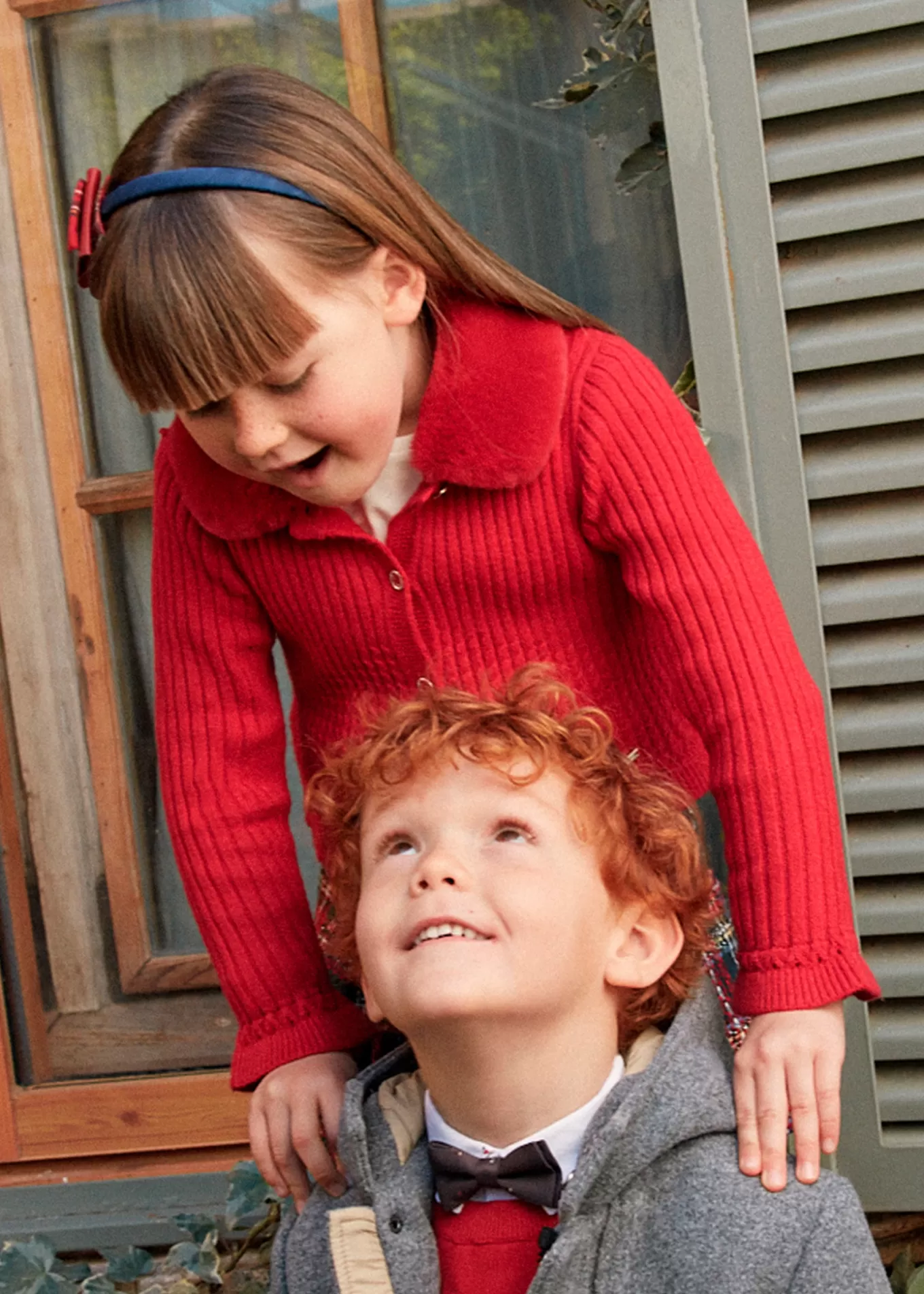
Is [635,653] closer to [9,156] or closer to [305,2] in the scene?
[305,2]

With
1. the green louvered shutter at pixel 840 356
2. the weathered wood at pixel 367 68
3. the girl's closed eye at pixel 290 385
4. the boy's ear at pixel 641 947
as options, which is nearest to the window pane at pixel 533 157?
the weathered wood at pixel 367 68

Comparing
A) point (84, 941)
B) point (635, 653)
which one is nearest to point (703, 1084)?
point (635, 653)

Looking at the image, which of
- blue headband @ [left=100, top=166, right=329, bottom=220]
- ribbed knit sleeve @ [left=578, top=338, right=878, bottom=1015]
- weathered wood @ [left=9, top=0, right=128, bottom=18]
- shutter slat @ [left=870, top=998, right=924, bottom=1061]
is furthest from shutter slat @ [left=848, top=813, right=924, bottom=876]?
weathered wood @ [left=9, top=0, right=128, bottom=18]

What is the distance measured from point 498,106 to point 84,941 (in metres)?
1.53

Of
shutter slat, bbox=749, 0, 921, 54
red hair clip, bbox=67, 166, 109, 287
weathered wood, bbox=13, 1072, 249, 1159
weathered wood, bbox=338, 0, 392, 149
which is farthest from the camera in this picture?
weathered wood, bbox=13, 1072, 249, 1159

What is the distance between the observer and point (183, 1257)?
2.23m

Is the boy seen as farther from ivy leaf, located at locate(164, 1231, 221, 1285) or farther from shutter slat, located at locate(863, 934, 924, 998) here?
ivy leaf, located at locate(164, 1231, 221, 1285)

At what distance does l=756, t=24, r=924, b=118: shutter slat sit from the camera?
1.76 meters

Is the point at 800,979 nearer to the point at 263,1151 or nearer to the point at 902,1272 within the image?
the point at 263,1151

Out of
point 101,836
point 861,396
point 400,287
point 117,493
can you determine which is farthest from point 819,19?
point 101,836

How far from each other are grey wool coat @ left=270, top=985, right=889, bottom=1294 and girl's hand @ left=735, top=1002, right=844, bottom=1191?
0.02 metres

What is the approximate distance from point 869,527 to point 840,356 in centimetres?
21

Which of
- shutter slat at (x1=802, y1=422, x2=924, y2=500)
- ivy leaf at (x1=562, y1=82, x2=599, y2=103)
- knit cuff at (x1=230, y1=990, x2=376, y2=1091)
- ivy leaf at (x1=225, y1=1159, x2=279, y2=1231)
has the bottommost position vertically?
ivy leaf at (x1=225, y1=1159, x2=279, y2=1231)

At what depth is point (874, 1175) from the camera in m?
1.93
